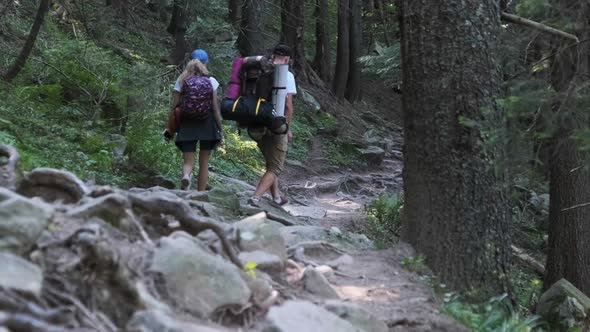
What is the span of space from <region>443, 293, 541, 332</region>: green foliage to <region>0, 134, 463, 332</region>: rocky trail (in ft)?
0.75

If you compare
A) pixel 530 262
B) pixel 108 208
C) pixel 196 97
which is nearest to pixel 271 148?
pixel 196 97

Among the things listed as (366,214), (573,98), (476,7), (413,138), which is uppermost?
(476,7)

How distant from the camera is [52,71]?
38.4 feet

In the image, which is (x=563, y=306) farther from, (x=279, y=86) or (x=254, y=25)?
(x=254, y=25)

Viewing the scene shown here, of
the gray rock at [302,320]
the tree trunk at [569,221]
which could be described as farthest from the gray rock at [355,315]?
the tree trunk at [569,221]

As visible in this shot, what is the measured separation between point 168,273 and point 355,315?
139cm

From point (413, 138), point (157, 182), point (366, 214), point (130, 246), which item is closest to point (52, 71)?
point (157, 182)

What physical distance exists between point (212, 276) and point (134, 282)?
0.56m

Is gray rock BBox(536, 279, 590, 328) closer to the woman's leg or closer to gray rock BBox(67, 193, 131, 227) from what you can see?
the woman's leg

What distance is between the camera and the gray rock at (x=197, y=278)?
12.6 ft

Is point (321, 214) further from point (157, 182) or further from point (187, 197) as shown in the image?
point (187, 197)

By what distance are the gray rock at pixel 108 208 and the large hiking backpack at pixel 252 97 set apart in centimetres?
376

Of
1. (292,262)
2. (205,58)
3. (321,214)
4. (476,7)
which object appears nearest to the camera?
(292,262)

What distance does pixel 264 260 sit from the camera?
504 centimetres
